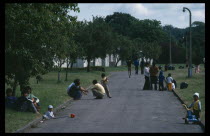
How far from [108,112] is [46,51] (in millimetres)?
4363

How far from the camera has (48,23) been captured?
18.2 metres

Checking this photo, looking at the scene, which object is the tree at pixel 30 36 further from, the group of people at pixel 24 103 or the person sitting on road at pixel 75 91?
the person sitting on road at pixel 75 91

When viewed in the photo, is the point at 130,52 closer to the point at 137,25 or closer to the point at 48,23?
the point at 137,25

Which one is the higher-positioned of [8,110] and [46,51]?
[46,51]

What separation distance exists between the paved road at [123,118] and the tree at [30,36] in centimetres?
237

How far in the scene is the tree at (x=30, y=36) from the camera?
16.5m

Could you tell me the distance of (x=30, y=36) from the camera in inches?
740

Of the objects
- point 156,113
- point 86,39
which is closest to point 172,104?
point 156,113

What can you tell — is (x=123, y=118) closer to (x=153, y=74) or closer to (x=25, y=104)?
(x=25, y=104)

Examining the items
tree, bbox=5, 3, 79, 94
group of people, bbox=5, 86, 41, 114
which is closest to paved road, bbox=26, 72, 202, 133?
group of people, bbox=5, 86, 41, 114

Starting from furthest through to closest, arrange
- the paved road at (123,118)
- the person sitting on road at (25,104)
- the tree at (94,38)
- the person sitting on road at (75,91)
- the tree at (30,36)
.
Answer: the tree at (94,38)
the person sitting on road at (75,91)
the person sitting on road at (25,104)
the tree at (30,36)
the paved road at (123,118)

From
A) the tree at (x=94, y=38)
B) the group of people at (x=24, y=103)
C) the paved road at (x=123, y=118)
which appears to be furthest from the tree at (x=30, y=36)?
the tree at (x=94, y=38)

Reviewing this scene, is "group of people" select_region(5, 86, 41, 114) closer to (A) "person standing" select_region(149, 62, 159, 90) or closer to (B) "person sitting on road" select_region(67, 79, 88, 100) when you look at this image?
(B) "person sitting on road" select_region(67, 79, 88, 100)

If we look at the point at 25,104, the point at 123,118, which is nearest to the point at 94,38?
the point at 25,104
